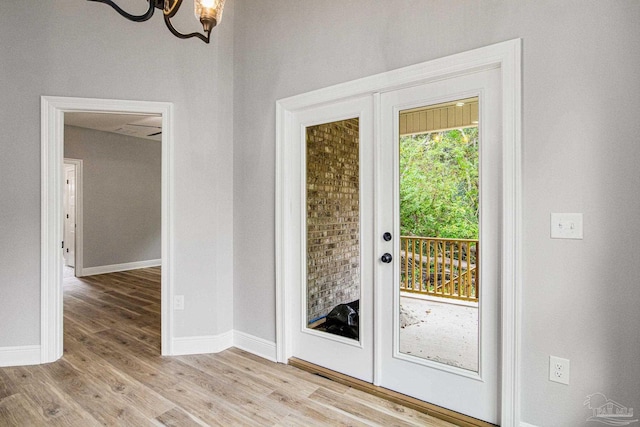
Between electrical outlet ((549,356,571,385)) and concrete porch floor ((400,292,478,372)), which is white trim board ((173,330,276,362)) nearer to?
concrete porch floor ((400,292,478,372))

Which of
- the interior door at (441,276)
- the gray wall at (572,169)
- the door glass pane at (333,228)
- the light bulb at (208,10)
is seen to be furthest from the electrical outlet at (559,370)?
the light bulb at (208,10)

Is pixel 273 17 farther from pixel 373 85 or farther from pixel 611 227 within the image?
pixel 611 227

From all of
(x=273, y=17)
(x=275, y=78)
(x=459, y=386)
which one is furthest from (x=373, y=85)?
(x=459, y=386)

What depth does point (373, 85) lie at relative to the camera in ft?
7.27

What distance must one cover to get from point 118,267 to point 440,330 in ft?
21.2

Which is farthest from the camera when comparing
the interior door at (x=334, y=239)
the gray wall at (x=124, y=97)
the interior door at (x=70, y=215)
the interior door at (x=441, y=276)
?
the interior door at (x=70, y=215)

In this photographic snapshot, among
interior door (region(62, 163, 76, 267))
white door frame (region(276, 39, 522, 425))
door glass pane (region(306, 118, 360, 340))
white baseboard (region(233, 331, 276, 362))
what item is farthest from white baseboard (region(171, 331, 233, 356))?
interior door (region(62, 163, 76, 267))

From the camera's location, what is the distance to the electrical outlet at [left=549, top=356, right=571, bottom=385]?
5.45ft

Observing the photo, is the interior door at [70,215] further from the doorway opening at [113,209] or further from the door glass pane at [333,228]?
the door glass pane at [333,228]

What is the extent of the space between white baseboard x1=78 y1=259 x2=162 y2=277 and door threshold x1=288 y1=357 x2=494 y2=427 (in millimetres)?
5230

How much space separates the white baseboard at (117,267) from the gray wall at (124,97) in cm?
391

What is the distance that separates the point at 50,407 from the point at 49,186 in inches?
63.1

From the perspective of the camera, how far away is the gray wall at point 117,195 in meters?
6.12

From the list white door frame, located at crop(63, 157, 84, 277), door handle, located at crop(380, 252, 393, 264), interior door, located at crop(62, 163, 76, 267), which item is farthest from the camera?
interior door, located at crop(62, 163, 76, 267)
